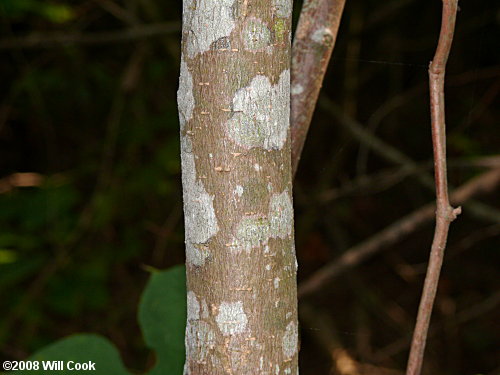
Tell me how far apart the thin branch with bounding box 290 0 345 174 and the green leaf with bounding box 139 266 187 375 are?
1.30 feet

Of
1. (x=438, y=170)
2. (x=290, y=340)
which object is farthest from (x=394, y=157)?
(x=290, y=340)

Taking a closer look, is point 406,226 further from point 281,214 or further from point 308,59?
point 281,214

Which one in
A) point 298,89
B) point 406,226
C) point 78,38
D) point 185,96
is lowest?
point 185,96

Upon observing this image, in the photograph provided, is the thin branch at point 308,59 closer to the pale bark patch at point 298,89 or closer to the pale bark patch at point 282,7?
the pale bark patch at point 298,89

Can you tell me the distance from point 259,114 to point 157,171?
195 cm

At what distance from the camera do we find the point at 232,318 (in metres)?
0.68

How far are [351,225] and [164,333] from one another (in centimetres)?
208

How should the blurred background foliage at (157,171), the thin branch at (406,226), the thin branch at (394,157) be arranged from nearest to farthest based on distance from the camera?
the thin branch at (406,226)
the thin branch at (394,157)
the blurred background foliage at (157,171)

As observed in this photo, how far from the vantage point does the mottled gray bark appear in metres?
0.64

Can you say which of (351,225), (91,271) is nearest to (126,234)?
(91,271)

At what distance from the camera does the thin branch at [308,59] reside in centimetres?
86

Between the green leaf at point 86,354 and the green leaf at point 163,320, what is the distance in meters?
0.07

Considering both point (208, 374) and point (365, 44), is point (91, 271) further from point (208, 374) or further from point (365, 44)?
point (208, 374)

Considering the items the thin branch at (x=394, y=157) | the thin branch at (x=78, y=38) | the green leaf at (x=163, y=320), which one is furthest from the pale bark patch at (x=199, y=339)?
the thin branch at (x=78, y=38)
